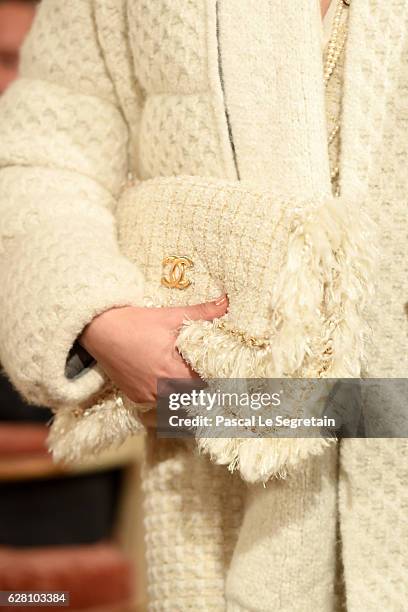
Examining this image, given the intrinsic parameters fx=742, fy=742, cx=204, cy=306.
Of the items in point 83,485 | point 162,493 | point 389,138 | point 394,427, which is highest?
Answer: point 389,138

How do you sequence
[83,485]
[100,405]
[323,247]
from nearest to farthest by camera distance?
[323,247] → [100,405] → [83,485]

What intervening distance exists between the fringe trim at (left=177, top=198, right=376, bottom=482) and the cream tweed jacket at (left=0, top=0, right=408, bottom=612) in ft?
0.12

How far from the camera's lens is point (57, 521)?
6.12 feet

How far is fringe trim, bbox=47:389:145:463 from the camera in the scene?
0.69 metres

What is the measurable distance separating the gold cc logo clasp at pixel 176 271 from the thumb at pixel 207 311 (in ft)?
0.10

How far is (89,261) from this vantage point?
63cm

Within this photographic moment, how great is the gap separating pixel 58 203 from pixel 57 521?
53.3 inches

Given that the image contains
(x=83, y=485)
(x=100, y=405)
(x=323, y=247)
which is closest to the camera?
(x=323, y=247)

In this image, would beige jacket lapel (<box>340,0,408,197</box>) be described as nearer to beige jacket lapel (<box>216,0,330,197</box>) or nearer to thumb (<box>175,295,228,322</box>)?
beige jacket lapel (<box>216,0,330,197</box>)

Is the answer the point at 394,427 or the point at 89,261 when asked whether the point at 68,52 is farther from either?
the point at 394,427

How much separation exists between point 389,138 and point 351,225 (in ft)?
0.33

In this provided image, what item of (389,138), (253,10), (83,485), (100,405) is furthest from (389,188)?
(83,485)

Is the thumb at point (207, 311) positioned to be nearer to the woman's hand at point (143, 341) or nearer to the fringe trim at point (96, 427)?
the woman's hand at point (143, 341)

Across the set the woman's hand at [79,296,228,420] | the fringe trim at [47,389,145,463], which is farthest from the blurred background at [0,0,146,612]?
the woman's hand at [79,296,228,420]
